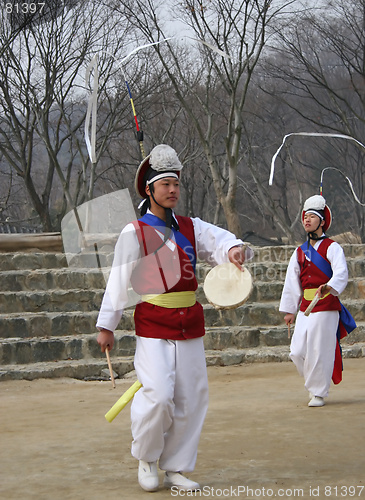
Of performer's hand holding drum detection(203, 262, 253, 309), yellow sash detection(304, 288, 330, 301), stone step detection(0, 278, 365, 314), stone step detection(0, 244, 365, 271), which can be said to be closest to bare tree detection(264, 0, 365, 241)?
stone step detection(0, 244, 365, 271)

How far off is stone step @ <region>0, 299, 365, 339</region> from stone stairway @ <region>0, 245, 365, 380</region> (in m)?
0.01

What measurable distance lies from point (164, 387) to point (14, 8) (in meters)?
13.4

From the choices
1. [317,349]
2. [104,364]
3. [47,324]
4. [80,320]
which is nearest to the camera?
[317,349]

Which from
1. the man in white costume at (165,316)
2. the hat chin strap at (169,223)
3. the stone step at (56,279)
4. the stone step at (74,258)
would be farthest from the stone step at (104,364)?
the hat chin strap at (169,223)

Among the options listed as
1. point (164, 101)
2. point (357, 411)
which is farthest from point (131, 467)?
point (164, 101)

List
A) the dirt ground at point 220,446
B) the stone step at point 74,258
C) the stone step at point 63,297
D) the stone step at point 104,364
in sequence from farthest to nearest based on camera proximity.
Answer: the stone step at point 74,258 < the stone step at point 63,297 < the stone step at point 104,364 < the dirt ground at point 220,446

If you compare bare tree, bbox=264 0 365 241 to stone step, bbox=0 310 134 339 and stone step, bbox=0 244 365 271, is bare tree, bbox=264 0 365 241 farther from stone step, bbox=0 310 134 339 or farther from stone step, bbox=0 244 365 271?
stone step, bbox=0 310 134 339

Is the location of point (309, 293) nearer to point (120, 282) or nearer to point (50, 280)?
point (120, 282)

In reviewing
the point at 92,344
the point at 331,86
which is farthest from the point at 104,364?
the point at 331,86

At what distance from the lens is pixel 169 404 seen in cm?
360

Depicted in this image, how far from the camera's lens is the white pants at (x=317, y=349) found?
632cm

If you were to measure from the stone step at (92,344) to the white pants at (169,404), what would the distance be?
5931 millimetres

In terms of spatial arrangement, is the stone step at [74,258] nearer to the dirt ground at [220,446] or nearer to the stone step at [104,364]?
the stone step at [104,364]

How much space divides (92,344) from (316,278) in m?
4.04
